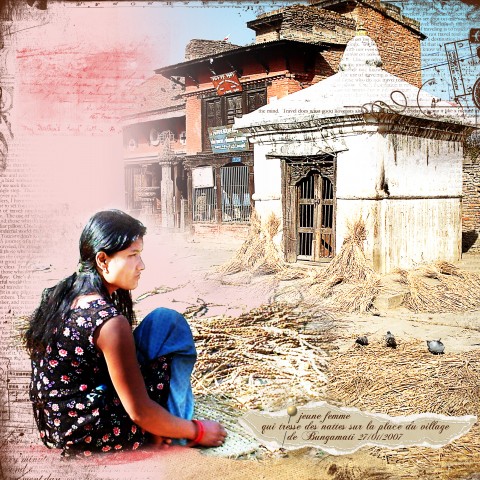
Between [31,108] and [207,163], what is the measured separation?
13060mm

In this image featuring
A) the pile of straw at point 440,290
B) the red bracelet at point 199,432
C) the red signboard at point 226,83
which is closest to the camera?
the red bracelet at point 199,432

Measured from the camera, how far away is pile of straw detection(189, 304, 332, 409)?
391cm

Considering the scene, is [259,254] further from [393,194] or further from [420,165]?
[420,165]

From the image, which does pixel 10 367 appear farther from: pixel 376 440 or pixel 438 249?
pixel 438 249

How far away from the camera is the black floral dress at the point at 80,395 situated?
2.22 m

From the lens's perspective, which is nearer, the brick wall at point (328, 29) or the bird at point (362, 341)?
the bird at point (362, 341)

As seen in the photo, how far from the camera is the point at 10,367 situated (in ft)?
10.9

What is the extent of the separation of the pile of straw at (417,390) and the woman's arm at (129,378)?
1.45 metres

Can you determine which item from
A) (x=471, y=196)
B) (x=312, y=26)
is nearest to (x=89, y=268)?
(x=312, y=26)

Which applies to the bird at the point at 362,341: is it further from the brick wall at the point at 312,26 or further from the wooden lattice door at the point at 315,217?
the brick wall at the point at 312,26

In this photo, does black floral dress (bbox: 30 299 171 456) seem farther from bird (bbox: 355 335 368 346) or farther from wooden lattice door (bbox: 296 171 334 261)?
wooden lattice door (bbox: 296 171 334 261)

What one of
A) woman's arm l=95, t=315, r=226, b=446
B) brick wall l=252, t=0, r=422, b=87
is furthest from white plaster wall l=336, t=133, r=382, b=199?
woman's arm l=95, t=315, r=226, b=446

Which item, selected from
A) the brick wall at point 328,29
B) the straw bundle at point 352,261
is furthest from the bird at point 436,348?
the brick wall at point 328,29

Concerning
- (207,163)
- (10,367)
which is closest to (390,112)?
(10,367)
